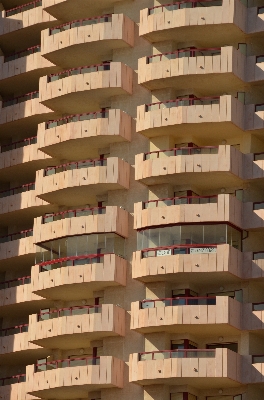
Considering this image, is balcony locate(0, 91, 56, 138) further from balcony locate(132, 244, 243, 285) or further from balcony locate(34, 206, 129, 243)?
balcony locate(132, 244, 243, 285)

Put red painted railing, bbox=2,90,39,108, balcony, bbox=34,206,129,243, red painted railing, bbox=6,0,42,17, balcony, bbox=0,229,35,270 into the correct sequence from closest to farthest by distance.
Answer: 1. balcony, bbox=34,206,129,243
2. balcony, bbox=0,229,35,270
3. red painted railing, bbox=2,90,39,108
4. red painted railing, bbox=6,0,42,17

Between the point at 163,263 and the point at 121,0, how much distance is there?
22.4m

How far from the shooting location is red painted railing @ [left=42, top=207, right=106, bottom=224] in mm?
118625

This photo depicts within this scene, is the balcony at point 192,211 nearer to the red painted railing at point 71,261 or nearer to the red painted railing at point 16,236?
the red painted railing at point 71,261

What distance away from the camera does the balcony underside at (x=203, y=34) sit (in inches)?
4715

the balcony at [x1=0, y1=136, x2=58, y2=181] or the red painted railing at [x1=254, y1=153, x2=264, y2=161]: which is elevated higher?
the balcony at [x1=0, y1=136, x2=58, y2=181]

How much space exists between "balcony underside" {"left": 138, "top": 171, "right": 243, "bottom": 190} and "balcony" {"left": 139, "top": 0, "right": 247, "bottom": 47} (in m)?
10.2

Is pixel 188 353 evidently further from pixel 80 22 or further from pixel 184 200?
pixel 80 22

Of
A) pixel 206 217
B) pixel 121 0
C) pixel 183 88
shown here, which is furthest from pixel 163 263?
pixel 121 0

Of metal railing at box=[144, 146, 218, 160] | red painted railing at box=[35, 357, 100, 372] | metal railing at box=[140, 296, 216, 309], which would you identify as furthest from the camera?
metal railing at box=[144, 146, 218, 160]

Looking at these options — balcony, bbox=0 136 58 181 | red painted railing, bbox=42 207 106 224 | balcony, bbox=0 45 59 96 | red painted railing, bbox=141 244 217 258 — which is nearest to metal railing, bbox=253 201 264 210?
red painted railing, bbox=141 244 217 258

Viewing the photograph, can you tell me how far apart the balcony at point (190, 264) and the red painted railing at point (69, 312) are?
140 inches

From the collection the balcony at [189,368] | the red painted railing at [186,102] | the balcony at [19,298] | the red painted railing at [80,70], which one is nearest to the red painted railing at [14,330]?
the balcony at [19,298]

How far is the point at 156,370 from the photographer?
366 ft
